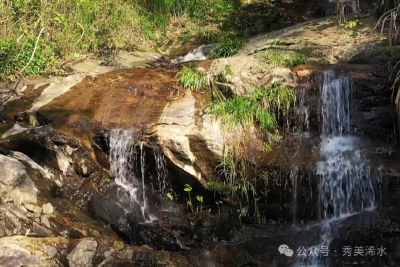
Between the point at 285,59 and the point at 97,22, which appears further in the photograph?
the point at 97,22

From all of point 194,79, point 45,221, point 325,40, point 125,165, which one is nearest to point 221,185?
point 125,165

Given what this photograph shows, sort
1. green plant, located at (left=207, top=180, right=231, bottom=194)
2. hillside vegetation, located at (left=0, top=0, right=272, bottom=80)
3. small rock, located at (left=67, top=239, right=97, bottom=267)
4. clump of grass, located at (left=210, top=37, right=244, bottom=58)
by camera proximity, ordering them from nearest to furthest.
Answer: small rock, located at (left=67, top=239, right=97, bottom=267)
green plant, located at (left=207, top=180, right=231, bottom=194)
hillside vegetation, located at (left=0, top=0, right=272, bottom=80)
clump of grass, located at (left=210, top=37, right=244, bottom=58)

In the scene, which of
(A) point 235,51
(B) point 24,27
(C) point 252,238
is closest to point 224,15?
(A) point 235,51

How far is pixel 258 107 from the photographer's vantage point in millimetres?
6539

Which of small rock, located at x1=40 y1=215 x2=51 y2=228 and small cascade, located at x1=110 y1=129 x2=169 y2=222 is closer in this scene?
small rock, located at x1=40 y1=215 x2=51 y2=228

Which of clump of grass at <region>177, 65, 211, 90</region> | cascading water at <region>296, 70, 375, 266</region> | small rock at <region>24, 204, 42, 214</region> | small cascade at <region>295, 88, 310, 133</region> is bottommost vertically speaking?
cascading water at <region>296, 70, 375, 266</region>

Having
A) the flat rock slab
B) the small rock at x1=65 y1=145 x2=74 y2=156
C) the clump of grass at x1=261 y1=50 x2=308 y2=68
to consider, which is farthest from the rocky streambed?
the flat rock slab

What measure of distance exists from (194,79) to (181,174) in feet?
6.00

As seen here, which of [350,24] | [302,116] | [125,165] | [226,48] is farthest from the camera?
[226,48]

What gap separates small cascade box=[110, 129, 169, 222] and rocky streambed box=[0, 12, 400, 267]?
15mm

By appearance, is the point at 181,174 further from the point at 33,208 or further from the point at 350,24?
the point at 350,24

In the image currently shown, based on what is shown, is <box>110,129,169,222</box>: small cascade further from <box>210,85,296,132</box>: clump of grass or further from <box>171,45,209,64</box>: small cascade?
<box>171,45,209,64</box>: small cascade

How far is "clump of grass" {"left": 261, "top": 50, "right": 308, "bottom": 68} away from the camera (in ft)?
24.7

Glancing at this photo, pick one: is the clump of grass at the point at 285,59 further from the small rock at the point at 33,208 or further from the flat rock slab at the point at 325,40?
the small rock at the point at 33,208
